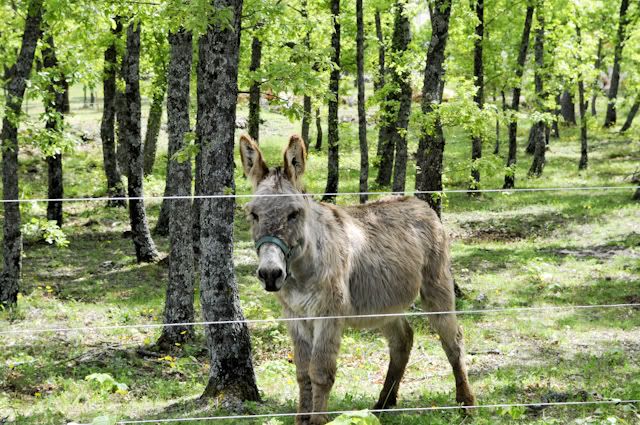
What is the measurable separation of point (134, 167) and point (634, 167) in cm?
2646

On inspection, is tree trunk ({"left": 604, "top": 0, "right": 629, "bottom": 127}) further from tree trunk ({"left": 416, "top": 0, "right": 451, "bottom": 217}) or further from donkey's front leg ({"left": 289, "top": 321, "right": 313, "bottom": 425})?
donkey's front leg ({"left": 289, "top": 321, "right": 313, "bottom": 425})

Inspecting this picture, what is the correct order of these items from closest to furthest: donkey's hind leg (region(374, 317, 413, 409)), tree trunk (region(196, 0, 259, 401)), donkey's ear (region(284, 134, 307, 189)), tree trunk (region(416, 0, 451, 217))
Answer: donkey's ear (region(284, 134, 307, 189)) < tree trunk (region(196, 0, 259, 401)) < donkey's hind leg (region(374, 317, 413, 409)) < tree trunk (region(416, 0, 451, 217))

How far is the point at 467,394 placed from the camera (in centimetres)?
870

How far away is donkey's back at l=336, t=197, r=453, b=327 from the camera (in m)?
8.13

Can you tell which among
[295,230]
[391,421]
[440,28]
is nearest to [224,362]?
[391,421]

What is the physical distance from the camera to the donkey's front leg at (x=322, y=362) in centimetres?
718

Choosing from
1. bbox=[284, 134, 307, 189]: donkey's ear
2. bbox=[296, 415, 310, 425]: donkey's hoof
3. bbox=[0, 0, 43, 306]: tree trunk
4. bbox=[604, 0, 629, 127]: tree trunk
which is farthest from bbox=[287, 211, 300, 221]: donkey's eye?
bbox=[604, 0, 629, 127]: tree trunk

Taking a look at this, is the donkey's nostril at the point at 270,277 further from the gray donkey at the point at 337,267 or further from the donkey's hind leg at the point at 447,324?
the donkey's hind leg at the point at 447,324

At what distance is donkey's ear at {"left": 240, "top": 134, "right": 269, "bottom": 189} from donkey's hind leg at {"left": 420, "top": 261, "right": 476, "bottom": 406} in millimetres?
2852

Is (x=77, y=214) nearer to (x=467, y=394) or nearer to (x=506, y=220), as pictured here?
(x=506, y=220)

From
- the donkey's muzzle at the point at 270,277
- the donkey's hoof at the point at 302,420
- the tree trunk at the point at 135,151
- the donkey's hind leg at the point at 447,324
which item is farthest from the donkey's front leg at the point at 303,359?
the tree trunk at the point at 135,151

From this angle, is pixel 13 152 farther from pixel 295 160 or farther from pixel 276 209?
pixel 276 209

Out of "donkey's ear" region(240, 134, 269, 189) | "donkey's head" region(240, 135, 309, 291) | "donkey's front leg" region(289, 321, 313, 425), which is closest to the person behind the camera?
"donkey's head" region(240, 135, 309, 291)

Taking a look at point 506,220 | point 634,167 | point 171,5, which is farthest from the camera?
point 634,167
